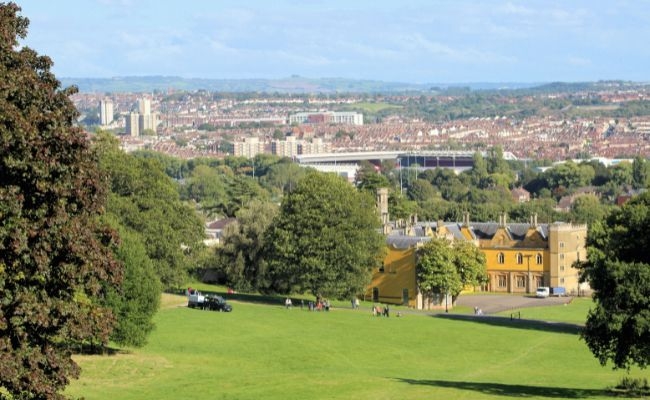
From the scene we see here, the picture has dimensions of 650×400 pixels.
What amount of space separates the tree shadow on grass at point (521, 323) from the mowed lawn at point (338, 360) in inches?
17.6

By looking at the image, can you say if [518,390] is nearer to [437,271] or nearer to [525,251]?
[437,271]

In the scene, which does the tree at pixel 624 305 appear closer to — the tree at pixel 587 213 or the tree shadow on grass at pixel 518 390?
the tree shadow on grass at pixel 518 390

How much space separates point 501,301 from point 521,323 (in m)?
17.2

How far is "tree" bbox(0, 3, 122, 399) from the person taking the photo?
18.5 meters

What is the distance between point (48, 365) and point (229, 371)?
73.5 ft

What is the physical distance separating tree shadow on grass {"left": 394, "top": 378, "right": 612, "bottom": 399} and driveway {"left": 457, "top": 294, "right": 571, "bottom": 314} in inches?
1359

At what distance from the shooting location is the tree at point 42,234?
1848 cm

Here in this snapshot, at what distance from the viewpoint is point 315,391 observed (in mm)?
36188

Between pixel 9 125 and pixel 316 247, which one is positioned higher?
pixel 9 125

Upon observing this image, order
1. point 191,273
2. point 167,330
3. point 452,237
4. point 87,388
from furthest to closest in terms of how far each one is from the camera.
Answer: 1. point 452,237
2. point 191,273
3. point 167,330
4. point 87,388

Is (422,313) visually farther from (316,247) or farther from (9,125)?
(9,125)

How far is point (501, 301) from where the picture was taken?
268 feet

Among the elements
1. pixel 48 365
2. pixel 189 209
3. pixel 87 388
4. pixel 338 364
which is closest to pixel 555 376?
pixel 338 364

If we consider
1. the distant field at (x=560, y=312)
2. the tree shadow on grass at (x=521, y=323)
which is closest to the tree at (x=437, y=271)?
the distant field at (x=560, y=312)
